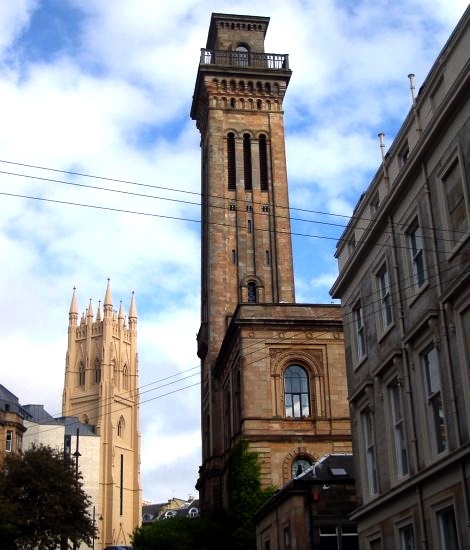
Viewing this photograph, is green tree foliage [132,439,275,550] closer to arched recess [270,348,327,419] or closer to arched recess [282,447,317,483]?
arched recess [282,447,317,483]

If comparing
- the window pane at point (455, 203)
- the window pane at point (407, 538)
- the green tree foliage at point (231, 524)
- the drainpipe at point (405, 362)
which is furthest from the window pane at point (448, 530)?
the green tree foliage at point (231, 524)

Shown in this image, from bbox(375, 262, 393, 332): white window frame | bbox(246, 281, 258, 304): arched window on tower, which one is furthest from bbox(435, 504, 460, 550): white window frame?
bbox(246, 281, 258, 304): arched window on tower

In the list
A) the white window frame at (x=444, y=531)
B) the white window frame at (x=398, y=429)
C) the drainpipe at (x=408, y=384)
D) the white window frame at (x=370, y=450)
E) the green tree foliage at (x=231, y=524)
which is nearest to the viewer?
the white window frame at (x=444, y=531)

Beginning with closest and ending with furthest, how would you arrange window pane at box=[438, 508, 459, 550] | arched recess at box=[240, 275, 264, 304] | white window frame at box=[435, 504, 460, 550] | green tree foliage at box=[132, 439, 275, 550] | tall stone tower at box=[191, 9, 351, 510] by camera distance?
white window frame at box=[435, 504, 460, 550] < window pane at box=[438, 508, 459, 550] < green tree foliage at box=[132, 439, 275, 550] < tall stone tower at box=[191, 9, 351, 510] < arched recess at box=[240, 275, 264, 304]

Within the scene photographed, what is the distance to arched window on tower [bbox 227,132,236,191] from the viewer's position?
65000 mm

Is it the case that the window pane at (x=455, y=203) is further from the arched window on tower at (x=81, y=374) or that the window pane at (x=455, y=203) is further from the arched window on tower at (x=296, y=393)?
the arched window on tower at (x=81, y=374)

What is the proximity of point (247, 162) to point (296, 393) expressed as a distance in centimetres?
2407

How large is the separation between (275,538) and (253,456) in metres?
12.4

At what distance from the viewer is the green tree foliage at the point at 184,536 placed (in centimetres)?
4644

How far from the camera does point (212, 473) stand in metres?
55.3

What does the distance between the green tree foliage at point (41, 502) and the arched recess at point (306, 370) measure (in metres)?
12.1

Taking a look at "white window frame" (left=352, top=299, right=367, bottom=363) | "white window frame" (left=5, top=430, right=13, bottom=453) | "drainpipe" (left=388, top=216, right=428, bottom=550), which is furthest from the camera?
"white window frame" (left=5, top=430, right=13, bottom=453)

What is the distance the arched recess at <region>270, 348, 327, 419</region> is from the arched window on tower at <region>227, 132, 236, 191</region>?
20.4 meters

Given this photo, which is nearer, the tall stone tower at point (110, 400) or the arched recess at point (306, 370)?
the arched recess at point (306, 370)
